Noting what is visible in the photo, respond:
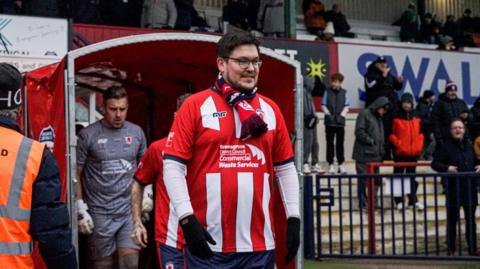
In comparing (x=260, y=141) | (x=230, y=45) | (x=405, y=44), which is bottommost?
(x=260, y=141)

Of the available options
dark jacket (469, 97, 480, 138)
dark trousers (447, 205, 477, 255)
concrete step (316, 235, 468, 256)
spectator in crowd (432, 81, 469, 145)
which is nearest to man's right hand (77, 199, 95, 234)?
concrete step (316, 235, 468, 256)

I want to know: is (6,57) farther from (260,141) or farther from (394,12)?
(394,12)

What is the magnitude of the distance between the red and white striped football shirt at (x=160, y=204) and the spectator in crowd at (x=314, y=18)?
15.1m

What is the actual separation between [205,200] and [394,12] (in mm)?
23533

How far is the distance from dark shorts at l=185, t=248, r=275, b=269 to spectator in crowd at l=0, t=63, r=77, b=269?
4.56 ft

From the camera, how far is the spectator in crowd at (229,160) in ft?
19.6

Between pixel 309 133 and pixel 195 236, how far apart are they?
1214cm

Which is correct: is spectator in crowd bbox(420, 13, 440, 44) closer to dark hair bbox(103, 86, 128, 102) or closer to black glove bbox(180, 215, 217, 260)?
dark hair bbox(103, 86, 128, 102)

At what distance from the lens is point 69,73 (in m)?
8.45

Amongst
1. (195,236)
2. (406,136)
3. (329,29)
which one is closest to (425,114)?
(329,29)

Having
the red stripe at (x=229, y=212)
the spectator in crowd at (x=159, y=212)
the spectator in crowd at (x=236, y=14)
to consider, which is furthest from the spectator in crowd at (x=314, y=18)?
the red stripe at (x=229, y=212)

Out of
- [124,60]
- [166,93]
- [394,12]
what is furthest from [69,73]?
[394,12]

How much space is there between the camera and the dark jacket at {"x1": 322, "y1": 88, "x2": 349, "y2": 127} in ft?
61.1

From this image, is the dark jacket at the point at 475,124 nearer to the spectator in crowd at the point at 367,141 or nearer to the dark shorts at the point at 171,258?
the spectator in crowd at the point at 367,141
